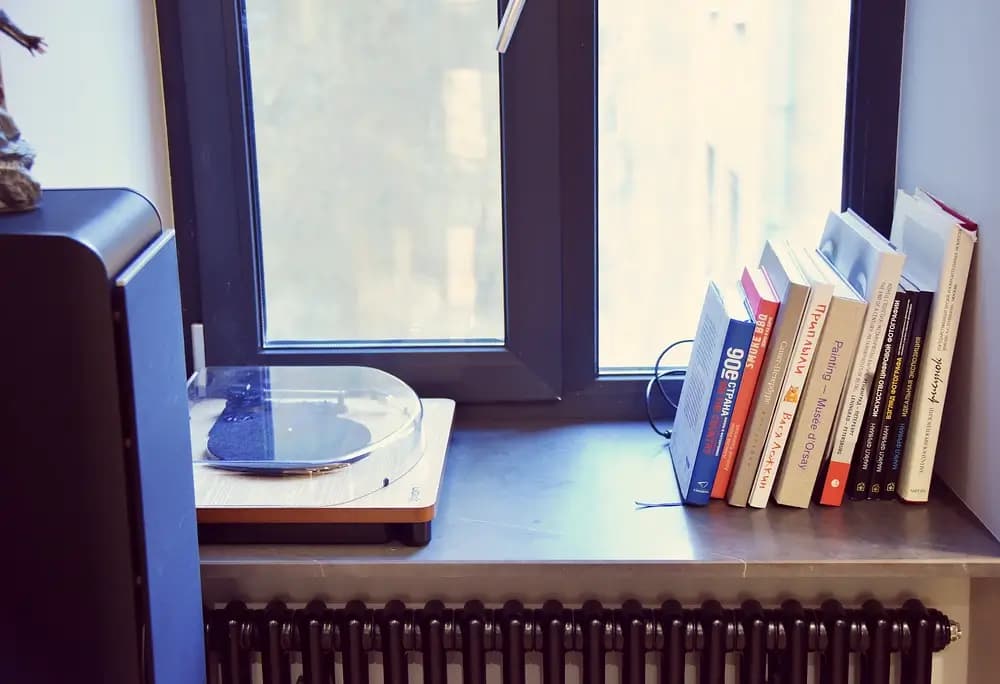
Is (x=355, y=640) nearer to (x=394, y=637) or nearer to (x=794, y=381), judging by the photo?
(x=394, y=637)

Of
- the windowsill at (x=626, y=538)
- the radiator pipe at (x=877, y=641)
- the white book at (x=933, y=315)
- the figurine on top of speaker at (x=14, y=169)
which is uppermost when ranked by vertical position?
the figurine on top of speaker at (x=14, y=169)

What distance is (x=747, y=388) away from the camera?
1384 mm

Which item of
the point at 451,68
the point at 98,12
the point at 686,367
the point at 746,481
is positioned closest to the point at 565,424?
the point at 686,367

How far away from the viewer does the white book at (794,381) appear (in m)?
1.34

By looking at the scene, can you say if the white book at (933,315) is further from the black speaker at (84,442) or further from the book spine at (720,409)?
the black speaker at (84,442)

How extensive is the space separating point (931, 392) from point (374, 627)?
2.28 feet

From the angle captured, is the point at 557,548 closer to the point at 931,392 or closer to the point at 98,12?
the point at 931,392

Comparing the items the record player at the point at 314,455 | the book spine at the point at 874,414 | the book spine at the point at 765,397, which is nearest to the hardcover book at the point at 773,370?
the book spine at the point at 765,397

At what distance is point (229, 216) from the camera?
1.66 m

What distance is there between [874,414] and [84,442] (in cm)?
89

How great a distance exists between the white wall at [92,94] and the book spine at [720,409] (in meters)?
0.75

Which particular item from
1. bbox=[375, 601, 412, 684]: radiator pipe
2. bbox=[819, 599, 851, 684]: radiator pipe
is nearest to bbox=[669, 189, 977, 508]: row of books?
bbox=[819, 599, 851, 684]: radiator pipe

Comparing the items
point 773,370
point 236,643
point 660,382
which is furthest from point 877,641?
point 236,643

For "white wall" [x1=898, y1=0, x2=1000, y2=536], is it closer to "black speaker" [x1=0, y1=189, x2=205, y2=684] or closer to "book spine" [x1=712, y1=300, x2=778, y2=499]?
"book spine" [x1=712, y1=300, x2=778, y2=499]
